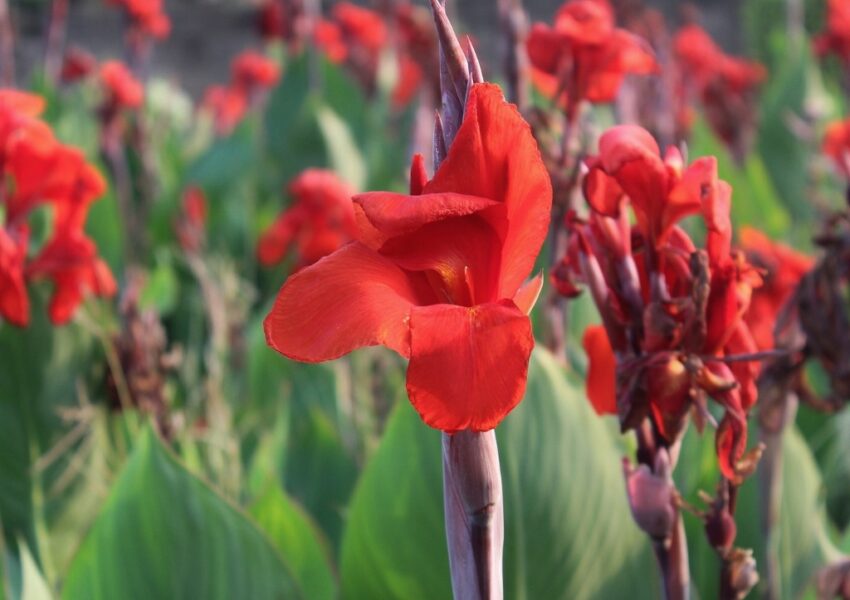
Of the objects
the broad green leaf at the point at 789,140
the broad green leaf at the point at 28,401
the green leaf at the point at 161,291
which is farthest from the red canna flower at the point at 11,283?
the broad green leaf at the point at 789,140

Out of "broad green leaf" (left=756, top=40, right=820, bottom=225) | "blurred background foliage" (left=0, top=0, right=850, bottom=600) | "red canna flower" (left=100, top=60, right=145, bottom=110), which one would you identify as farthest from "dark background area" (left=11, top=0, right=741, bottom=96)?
"blurred background foliage" (left=0, top=0, right=850, bottom=600)

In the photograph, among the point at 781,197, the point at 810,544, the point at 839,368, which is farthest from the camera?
the point at 781,197

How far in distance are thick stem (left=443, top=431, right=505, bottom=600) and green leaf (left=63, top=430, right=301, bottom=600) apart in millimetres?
310

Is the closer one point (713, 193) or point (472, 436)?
point (472, 436)

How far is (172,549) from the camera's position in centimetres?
83

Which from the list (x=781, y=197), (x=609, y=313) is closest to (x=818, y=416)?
(x=609, y=313)

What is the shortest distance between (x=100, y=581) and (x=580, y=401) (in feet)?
1.35

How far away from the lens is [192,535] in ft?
2.69

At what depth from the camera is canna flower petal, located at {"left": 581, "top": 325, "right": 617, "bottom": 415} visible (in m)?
Answer: 0.67

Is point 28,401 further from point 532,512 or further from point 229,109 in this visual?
point 229,109

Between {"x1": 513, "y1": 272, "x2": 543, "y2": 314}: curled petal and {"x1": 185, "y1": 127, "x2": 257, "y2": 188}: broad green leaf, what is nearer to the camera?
{"x1": 513, "y1": 272, "x2": 543, "y2": 314}: curled petal

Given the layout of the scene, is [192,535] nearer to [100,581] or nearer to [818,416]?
[100,581]

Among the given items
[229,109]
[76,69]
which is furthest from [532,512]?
[229,109]

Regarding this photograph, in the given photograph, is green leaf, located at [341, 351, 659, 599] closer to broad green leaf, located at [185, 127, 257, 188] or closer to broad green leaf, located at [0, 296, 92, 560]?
broad green leaf, located at [0, 296, 92, 560]
